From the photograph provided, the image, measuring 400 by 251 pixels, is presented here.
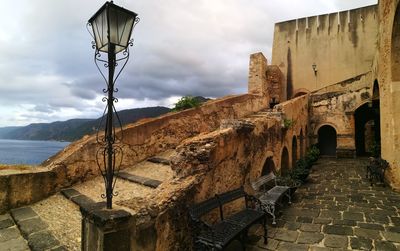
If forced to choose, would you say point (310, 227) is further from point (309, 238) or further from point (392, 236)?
point (392, 236)

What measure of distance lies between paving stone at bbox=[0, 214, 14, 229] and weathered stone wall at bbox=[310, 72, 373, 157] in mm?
16322

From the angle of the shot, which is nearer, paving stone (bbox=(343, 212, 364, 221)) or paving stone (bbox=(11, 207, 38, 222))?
paving stone (bbox=(11, 207, 38, 222))

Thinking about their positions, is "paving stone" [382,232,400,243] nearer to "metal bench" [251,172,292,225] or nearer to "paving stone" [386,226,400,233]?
"paving stone" [386,226,400,233]

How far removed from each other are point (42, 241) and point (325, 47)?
863 inches

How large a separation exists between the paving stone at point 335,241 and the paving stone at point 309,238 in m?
0.11

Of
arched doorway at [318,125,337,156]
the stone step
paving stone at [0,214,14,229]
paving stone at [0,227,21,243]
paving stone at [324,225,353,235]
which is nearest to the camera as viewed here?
paving stone at [0,227,21,243]

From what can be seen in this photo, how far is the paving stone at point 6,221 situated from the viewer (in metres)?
4.18

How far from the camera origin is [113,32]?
10.3 feet

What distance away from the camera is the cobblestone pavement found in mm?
4602

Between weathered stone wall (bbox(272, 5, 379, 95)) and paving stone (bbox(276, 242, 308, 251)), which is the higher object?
weathered stone wall (bbox(272, 5, 379, 95))

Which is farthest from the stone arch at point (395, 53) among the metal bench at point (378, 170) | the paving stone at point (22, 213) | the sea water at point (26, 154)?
the sea water at point (26, 154)

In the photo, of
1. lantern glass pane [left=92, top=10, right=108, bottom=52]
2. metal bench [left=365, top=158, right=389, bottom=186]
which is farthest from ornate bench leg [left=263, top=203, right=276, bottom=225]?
metal bench [left=365, top=158, right=389, bottom=186]

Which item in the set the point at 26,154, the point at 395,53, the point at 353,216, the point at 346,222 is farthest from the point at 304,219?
the point at 26,154

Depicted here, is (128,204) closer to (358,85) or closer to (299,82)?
(358,85)
